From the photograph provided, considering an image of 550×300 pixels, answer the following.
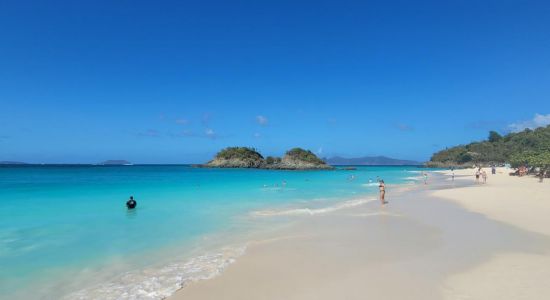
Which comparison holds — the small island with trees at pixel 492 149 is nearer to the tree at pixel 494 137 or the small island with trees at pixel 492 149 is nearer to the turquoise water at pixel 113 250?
the tree at pixel 494 137

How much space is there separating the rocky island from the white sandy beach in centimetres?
9104

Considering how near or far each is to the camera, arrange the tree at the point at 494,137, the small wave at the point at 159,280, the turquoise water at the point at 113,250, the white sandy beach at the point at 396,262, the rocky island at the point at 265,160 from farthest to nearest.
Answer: the tree at the point at 494,137, the rocky island at the point at 265,160, the turquoise water at the point at 113,250, the small wave at the point at 159,280, the white sandy beach at the point at 396,262

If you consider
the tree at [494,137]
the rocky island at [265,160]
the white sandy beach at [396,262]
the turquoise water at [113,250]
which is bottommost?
the turquoise water at [113,250]

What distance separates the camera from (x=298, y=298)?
5.37m

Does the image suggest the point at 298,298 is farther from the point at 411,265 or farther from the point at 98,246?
the point at 98,246

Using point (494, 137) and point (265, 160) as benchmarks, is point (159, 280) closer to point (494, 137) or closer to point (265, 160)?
point (265, 160)

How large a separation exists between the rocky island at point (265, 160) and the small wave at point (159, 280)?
94.6 meters

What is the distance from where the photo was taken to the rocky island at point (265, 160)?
105 metres

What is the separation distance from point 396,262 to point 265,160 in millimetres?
107532

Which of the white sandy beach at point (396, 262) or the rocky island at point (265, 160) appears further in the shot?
the rocky island at point (265, 160)

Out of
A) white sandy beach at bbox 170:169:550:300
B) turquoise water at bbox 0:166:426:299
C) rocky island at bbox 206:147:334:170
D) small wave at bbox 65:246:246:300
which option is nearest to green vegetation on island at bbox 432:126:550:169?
rocky island at bbox 206:147:334:170

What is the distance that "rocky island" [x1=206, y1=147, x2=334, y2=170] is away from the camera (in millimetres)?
104688

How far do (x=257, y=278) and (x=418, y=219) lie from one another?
848 cm

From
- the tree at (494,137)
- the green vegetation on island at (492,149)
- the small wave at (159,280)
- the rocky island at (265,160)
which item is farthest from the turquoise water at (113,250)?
the tree at (494,137)
